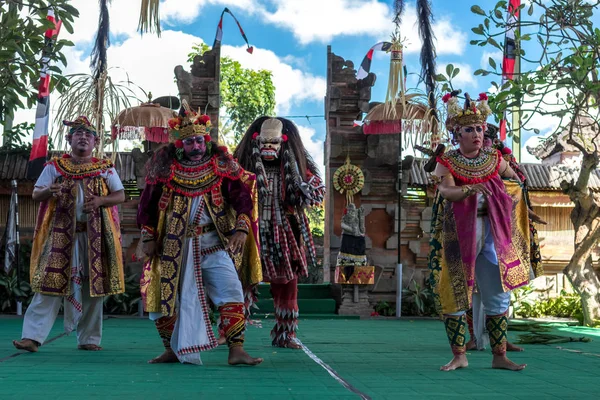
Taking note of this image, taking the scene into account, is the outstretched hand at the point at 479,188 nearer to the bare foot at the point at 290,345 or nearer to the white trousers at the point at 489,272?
the white trousers at the point at 489,272

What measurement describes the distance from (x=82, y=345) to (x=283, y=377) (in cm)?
241

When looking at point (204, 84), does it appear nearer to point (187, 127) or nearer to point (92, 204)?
point (92, 204)

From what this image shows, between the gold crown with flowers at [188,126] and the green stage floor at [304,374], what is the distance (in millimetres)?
1559

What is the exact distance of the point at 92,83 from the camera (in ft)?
32.0

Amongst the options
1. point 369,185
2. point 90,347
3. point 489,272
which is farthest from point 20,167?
point 489,272

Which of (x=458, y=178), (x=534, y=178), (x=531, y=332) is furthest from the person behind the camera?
(x=534, y=178)

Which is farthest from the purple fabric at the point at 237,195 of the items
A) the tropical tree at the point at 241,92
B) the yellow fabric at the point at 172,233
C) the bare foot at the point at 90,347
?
the tropical tree at the point at 241,92

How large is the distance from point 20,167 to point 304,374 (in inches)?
350

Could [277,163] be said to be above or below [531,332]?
above

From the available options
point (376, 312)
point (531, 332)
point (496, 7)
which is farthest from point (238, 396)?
point (376, 312)

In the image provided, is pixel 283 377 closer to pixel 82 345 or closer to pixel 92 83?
pixel 82 345

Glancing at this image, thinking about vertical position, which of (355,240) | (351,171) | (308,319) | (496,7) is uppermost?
(496,7)

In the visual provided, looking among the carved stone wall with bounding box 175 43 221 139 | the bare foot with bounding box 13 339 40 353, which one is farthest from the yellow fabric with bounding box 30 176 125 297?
the carved stone wall with bounding box 175 43 221 139

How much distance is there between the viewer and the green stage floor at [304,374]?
13.9 ft
